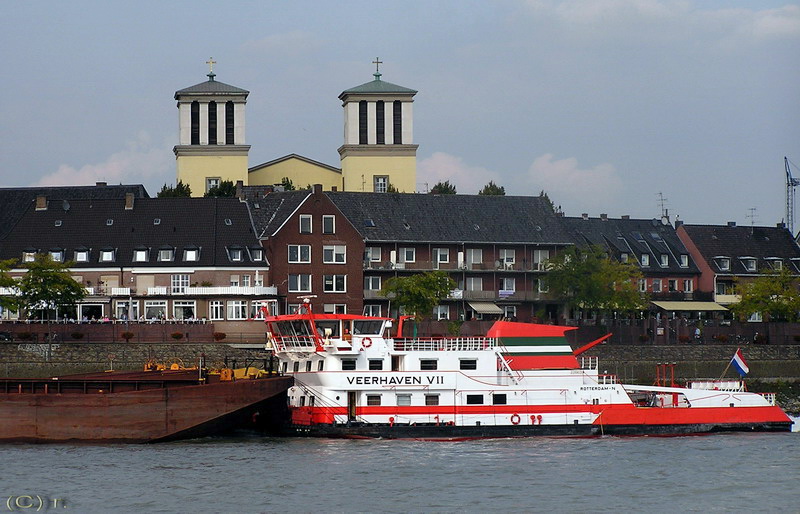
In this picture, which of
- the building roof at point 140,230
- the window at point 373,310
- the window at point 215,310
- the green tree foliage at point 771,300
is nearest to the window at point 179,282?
the building roof at point 140,230

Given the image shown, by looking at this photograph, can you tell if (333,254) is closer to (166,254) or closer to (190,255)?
(190,255)

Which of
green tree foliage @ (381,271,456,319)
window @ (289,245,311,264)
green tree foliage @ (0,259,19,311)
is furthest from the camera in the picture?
window @ (289,245,311,264)

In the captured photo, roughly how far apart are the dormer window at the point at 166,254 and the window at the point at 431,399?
37.1 metres

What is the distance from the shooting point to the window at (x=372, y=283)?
3917 inches

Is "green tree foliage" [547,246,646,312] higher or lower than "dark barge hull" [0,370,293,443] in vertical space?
higher

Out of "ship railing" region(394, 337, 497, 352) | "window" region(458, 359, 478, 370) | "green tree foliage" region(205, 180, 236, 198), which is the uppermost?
"green tree foliage" region(205, 180, 236, 198)

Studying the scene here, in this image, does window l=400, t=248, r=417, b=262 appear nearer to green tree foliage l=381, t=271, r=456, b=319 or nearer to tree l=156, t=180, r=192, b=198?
green tree foliage l=381, t=271, r=456, b=319

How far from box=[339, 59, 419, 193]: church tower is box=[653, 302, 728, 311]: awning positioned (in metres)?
28.4

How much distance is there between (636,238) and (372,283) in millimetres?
24323

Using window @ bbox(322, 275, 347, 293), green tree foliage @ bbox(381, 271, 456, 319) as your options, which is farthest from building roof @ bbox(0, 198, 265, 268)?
green tree foliage @ bbox(381, 271, 456, 319)

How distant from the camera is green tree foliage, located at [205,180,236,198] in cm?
11488

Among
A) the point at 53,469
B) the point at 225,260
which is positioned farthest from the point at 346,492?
the point at 225,260

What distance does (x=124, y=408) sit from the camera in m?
58.9

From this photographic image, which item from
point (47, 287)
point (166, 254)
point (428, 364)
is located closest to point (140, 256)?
point (166, 254)
